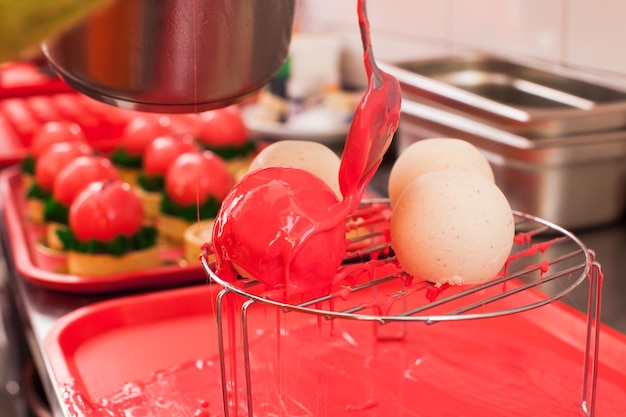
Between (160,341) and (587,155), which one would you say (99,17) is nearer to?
(160,341)

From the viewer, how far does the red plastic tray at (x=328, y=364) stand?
749mm

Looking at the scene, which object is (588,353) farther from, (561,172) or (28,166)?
(28,166)

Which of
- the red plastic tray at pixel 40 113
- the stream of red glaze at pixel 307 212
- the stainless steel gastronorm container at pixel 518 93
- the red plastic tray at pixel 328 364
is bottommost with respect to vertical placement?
the red plastic tray at pixel 40 113

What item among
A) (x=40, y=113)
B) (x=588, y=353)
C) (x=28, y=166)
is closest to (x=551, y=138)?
(x=588, y=353)

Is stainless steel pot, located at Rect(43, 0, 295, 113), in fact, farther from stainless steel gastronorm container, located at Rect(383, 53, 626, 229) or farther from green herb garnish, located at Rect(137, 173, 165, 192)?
green herb garnish, located at Rect(137, 173, 165, 192)

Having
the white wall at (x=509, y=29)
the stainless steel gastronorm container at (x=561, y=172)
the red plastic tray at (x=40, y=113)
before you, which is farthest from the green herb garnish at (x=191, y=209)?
the white wall at (x=509, y=29)

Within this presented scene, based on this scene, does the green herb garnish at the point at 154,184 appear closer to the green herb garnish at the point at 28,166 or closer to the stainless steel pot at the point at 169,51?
the green herb garnish at the point at 28,166

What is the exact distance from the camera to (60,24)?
273mm

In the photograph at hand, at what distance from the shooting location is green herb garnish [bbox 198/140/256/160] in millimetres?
1499

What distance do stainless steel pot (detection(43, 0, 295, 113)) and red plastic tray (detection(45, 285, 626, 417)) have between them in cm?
17

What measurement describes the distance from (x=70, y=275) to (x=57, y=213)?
195 mm

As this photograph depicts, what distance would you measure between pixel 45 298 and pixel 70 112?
1102 millimetres

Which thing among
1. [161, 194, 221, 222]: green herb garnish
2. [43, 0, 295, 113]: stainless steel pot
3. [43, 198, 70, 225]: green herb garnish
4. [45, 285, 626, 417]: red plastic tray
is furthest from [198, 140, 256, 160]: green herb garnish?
[43, 0, 295, 113]: stainless steel pot

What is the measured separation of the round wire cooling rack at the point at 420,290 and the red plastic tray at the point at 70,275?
0.22m
